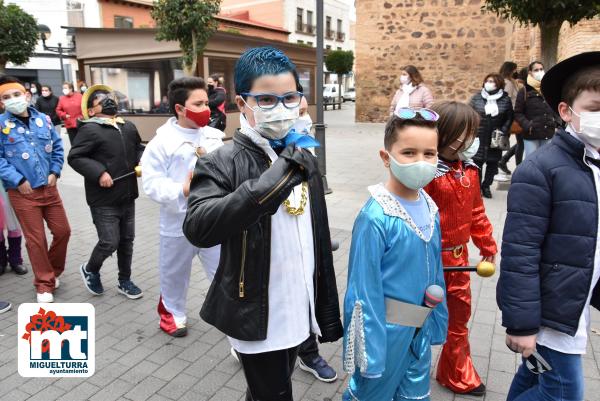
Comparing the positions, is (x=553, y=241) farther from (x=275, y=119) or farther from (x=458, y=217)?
(x=275, y=119)

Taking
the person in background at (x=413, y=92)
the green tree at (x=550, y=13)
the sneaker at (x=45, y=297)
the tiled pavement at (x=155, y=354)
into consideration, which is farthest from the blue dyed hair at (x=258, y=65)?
the person in background at (x=413, y=92)

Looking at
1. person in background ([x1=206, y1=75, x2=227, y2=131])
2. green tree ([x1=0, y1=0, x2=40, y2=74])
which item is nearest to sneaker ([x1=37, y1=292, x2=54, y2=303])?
person in background ([x1=206, y1=75, x2=227, y2=131])

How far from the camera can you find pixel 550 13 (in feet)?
19.8

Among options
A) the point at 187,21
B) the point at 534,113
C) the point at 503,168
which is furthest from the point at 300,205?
the point at 187,21

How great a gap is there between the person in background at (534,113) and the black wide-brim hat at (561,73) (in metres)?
5.33

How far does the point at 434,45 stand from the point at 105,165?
52.9ft

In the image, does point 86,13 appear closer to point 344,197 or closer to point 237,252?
point 344,197

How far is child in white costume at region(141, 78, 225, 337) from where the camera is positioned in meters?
3.34

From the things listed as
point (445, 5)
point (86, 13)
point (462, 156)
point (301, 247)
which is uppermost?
point (86, 13)

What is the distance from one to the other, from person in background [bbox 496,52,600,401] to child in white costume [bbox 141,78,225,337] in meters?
Answer: 1.98

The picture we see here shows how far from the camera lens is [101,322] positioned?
12.9ft

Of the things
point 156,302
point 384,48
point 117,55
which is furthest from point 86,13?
point 156,302

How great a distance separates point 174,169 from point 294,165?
79.4 inches

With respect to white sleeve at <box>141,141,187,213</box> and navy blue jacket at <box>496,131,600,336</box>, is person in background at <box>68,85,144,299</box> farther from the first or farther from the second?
navy blue jacket at <box>496,131,600,336</box>
